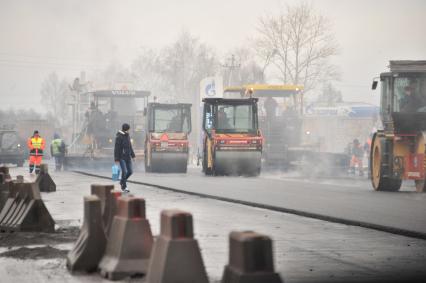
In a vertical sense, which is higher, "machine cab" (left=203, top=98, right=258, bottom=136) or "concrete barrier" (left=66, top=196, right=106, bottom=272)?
"machine cab" (left=203, top=98, right=258, bottom=136)

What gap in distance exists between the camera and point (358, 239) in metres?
12.4

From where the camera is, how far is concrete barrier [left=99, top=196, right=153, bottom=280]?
8344 mm

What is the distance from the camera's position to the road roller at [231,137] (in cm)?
3344

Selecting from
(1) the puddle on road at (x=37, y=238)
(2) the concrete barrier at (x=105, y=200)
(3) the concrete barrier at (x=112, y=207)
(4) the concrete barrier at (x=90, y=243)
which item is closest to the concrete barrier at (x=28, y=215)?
(1) the puddle on road at (x=37, y=238)

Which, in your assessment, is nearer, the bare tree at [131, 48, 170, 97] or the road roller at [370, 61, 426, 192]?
the road roller at [370, 61, 426, 192]

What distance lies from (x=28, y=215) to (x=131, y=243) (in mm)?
4878

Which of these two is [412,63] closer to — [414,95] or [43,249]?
[414,95]

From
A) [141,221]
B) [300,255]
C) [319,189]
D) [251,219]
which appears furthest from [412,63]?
[141,221]

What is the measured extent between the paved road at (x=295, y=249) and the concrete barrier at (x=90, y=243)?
196mm

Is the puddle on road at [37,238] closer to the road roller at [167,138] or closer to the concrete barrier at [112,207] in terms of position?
the concrete barrier at [112,207]

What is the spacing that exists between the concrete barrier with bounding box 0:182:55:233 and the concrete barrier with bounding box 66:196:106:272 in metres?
3.57

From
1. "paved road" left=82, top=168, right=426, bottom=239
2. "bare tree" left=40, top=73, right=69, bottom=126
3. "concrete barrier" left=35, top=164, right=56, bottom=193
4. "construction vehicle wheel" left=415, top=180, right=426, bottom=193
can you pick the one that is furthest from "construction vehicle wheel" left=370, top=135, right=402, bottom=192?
"bare tree" left=40, top=73, right=69, bottom=126

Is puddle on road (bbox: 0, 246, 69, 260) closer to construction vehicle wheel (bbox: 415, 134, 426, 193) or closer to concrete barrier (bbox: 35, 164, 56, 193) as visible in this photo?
concrete barrier (bbox: 35, 164, 56, 193)

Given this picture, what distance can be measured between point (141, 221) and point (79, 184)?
19.0 m
